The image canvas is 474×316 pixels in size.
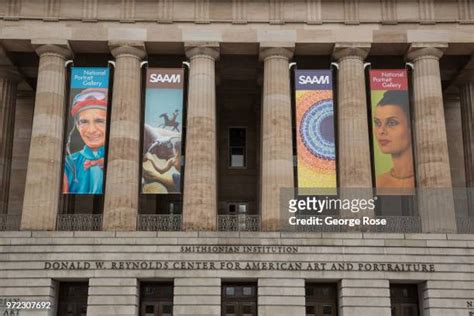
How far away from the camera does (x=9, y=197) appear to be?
36.4 m

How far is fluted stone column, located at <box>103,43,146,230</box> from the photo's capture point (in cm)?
2981

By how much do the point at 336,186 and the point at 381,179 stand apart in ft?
6.75

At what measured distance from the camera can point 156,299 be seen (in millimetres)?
29203

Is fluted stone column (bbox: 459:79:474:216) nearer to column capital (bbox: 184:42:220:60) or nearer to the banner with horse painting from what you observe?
column capital (bbox: 184:42:220:60)

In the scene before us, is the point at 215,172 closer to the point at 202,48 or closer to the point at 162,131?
the point at 162,131

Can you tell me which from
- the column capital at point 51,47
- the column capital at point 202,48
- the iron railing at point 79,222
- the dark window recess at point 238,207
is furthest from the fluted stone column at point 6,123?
the dark window recess at point 238,207

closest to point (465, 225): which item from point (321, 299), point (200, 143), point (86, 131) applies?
point (321, 299)

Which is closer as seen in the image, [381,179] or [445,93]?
[381,179]

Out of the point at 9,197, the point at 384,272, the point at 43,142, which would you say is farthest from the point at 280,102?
the point at 9,197

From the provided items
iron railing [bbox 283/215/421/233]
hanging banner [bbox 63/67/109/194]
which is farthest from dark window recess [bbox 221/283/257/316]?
hanging banner [bbox 63/67/109/194]

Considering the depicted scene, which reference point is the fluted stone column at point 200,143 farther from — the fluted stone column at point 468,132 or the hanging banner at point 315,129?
the fluted stone column at point 468,132

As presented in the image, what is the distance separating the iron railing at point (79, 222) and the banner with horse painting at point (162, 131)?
3313 mm

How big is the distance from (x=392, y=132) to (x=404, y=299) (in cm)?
757

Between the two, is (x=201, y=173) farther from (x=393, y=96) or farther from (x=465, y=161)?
(x=465, y=161)
